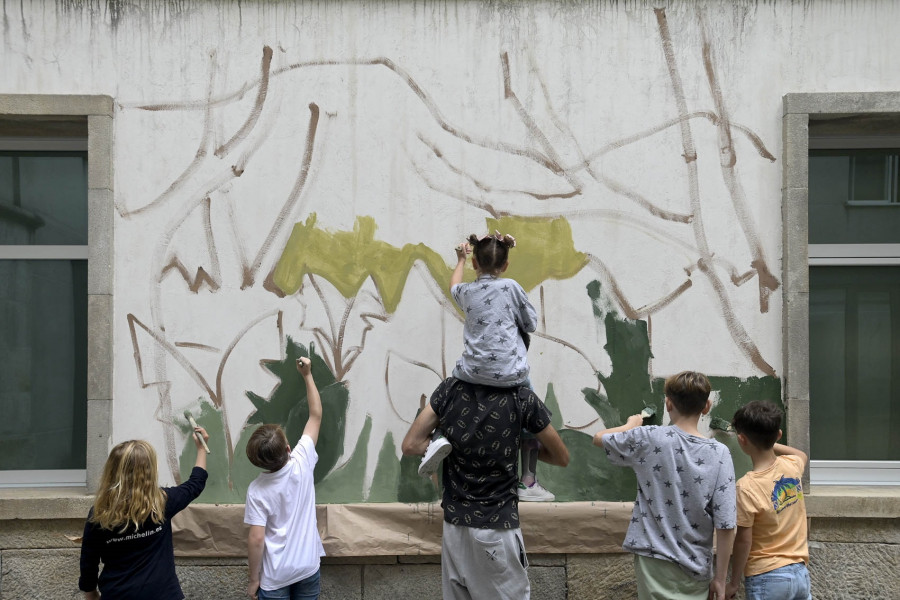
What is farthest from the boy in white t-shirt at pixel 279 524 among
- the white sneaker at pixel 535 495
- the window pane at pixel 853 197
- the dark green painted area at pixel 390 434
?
the window pane at pixel 853 197

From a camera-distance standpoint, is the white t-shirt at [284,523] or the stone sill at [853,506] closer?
the white t-shirt at [284,523]

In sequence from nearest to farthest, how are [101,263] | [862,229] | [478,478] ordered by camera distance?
[478,478] → [101,263] → [862,229]

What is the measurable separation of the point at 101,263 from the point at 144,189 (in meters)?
0.46

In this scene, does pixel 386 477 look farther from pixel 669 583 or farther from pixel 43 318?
pixel 43 318

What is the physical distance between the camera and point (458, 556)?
3271 mm

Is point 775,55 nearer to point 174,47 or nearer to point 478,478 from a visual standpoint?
point 478,478

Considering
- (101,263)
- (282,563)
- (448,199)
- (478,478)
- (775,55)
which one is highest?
(775,55)

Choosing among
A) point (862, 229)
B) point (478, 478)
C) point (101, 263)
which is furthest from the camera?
point (862, 229)

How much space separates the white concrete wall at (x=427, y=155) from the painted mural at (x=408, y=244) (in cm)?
1

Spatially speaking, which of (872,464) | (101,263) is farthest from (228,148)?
(872,464)

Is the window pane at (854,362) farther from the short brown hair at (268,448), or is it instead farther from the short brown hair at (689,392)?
the short brown hair at (268,448)

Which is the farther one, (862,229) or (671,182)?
(862,229)

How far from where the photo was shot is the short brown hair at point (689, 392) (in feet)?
10.2

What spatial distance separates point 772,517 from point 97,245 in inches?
142
